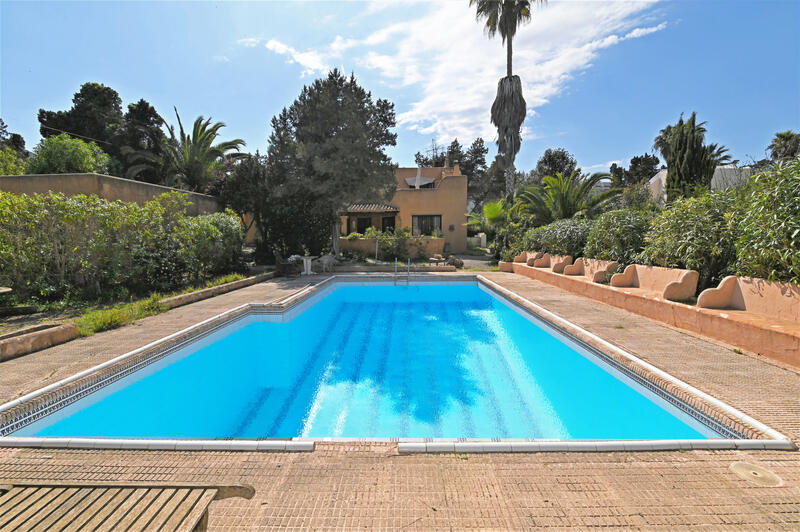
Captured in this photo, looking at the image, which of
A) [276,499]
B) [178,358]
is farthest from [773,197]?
[178,358]

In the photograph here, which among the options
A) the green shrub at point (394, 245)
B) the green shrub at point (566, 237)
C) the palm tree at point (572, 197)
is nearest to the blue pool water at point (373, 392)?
the green shrub at point (566, 237)

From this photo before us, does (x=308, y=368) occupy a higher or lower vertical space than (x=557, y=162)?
lower

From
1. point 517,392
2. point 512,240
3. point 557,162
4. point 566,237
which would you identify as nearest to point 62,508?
point 517,392

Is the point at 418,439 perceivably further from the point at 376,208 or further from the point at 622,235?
the point at 376,208

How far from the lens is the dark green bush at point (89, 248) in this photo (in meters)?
7.26

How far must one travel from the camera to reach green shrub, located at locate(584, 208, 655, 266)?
29.7 ft

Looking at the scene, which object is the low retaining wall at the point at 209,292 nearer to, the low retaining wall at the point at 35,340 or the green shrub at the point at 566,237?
the low retaining wall at the point at 35,340

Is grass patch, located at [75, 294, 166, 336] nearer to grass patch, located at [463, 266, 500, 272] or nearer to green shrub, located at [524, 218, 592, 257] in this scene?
grass patch, located at [463, 266, 500, 272]

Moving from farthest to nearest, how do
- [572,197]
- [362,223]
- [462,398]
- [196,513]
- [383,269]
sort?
1. [362,223]
2. [383,269]
3. [572,197]
4. [462,398]
5. [196,513]

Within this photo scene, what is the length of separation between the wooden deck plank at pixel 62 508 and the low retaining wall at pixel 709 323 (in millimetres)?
6793

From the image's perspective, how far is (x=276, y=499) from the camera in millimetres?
2141

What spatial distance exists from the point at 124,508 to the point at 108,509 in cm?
7

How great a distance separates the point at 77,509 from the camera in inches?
57.7

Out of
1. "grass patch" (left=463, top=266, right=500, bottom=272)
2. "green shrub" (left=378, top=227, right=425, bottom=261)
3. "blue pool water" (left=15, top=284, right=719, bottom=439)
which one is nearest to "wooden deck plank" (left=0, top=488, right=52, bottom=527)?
"blue pool water" (left=15, top=284, right=719, bottom=439)
